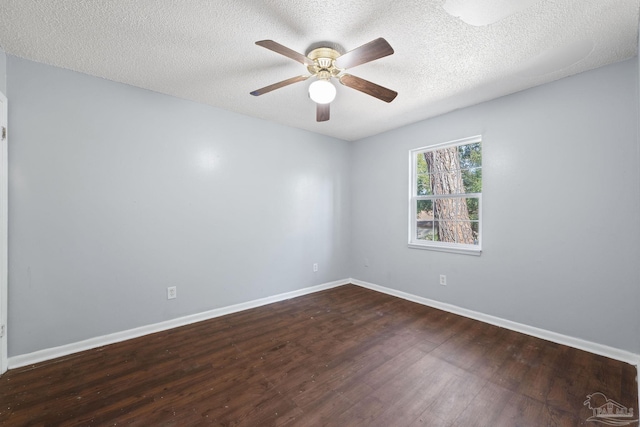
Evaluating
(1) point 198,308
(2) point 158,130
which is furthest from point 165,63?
Answer: (1) point 198,308

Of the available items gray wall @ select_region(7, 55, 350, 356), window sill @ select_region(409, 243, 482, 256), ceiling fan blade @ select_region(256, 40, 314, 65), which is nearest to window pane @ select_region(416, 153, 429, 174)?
window sill @ select_region(409, 243, 482, 256)

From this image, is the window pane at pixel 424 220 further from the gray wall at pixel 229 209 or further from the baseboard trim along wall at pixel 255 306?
the baseboard trim along wall at pixel 255 306

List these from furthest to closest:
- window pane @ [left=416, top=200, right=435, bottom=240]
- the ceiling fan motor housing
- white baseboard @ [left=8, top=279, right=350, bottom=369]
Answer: window pane @ [left=416, top=200, right=435, bottom=240], white baseboard @ [left=8, top=279, right=350, bottom=369], the ceiling fan motor housing

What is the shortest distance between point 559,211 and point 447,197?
111 cm

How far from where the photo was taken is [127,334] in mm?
2422

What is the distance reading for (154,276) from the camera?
2.59 metres

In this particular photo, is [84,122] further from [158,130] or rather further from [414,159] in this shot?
[414,159]

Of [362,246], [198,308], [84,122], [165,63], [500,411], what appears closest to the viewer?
[500,411]

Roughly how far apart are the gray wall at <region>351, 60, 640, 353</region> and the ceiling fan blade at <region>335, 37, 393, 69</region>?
194 centimetres

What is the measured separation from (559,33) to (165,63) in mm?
2974

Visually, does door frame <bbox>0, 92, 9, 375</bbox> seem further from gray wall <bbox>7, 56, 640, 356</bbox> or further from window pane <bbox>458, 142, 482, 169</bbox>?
window pane <bbox>458, 142, 482, 169</bbox>

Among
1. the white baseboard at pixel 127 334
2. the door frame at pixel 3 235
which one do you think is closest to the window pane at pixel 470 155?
the white baseboard at pixel 127 334

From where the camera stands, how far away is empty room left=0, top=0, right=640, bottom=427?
160 centimetres

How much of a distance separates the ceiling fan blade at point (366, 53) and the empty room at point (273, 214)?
0.04 feet
